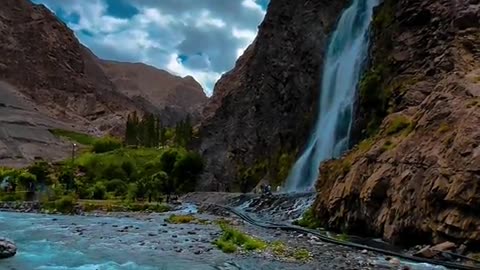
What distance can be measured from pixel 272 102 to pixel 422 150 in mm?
64732

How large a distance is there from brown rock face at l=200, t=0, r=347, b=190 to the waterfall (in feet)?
15.4

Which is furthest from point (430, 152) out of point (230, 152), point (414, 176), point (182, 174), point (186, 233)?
point (182, 174)

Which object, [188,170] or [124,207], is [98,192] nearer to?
[124,207]

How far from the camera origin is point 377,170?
95.8 feet

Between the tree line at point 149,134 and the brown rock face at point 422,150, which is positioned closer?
the brown rock face at point 422,150

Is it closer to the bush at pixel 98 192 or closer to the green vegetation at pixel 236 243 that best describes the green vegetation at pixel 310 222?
the green vegetation at pixel 236 243

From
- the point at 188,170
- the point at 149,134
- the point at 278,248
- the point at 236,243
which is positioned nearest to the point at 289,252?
the point at 278,248

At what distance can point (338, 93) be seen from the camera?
66250 mm

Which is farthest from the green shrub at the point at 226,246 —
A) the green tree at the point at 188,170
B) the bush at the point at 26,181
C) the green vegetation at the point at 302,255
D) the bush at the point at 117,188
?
the green tree at the point at 188,170

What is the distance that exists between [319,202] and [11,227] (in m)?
19.5

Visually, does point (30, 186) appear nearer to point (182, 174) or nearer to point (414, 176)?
point (182, 174)

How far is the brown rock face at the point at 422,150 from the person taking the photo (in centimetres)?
2212

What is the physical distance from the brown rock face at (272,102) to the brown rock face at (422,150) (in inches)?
1345

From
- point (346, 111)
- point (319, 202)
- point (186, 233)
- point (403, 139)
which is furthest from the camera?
point (346, 111)
